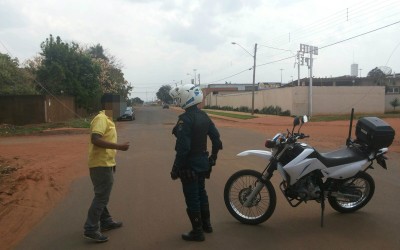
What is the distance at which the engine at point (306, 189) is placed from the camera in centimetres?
554

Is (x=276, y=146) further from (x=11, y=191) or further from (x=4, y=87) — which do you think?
(x=4, y=87)

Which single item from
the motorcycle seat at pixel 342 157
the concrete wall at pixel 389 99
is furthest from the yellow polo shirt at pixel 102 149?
the concrete wall at pixel 389 99

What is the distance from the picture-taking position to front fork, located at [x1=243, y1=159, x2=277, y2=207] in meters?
5.60

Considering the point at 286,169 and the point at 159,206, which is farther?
the point at 159,206

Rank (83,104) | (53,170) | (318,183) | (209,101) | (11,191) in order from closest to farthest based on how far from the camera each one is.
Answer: (318,183)
(11,191)
(53,170)
(83,104)
(209,101)

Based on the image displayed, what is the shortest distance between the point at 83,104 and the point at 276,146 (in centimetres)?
3900

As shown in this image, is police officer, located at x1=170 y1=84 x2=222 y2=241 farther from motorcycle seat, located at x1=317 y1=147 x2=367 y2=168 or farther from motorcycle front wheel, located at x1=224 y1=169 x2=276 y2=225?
motorcycle seat, located at x1=317 y1=147 x2=367 y2=168

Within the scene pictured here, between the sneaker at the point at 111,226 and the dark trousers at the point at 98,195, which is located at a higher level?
the dark trousers at the point at 98,195

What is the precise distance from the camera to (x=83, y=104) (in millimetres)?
42500

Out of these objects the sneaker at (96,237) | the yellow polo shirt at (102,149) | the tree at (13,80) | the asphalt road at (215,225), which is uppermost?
the tree at (13,80)

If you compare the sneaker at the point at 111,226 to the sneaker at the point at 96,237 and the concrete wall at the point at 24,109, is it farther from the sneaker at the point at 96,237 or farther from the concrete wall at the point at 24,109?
the concrete wall at the point at 24,109

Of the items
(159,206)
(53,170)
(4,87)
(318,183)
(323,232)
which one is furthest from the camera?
(4,87)

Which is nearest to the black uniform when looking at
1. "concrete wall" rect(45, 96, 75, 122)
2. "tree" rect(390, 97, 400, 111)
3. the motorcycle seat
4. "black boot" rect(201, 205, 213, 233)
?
"black boot" rect(201, 205, 213, 233)

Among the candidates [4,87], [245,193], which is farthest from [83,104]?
[245,193]
